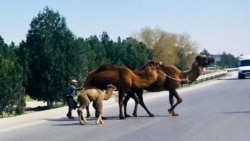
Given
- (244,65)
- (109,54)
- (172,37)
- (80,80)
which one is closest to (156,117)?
(80,80)

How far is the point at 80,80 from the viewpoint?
29656 millimetres

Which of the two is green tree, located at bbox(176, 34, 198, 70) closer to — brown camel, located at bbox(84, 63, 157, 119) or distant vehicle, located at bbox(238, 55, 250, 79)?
distant vehicle, located at bbox(238, 55, 250, 79)

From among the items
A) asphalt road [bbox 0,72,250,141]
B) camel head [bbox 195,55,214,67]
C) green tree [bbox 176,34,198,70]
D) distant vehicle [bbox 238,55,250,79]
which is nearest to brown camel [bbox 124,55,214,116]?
camel head [bbox 195,55,214,67]

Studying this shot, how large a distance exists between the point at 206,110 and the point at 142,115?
2.57m

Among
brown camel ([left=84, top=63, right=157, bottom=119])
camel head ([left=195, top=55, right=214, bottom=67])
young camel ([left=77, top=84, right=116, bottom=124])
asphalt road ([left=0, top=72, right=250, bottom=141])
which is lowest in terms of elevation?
asphalt road ([left=0, top=72, right=250, bottom=141])

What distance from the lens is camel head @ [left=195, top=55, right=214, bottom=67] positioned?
2130cm

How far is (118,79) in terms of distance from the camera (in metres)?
19.8

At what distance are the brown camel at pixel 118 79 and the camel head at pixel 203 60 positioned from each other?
2.16 meters

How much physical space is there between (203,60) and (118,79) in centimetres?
354

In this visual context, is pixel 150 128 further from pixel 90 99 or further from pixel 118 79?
pixel 118 79

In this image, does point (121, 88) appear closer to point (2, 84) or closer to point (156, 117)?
point (156, 117)

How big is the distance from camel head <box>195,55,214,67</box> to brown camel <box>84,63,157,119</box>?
216cm

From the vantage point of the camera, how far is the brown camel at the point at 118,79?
19750mm

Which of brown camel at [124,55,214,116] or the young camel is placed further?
brown camel at [124,55,214,116]
